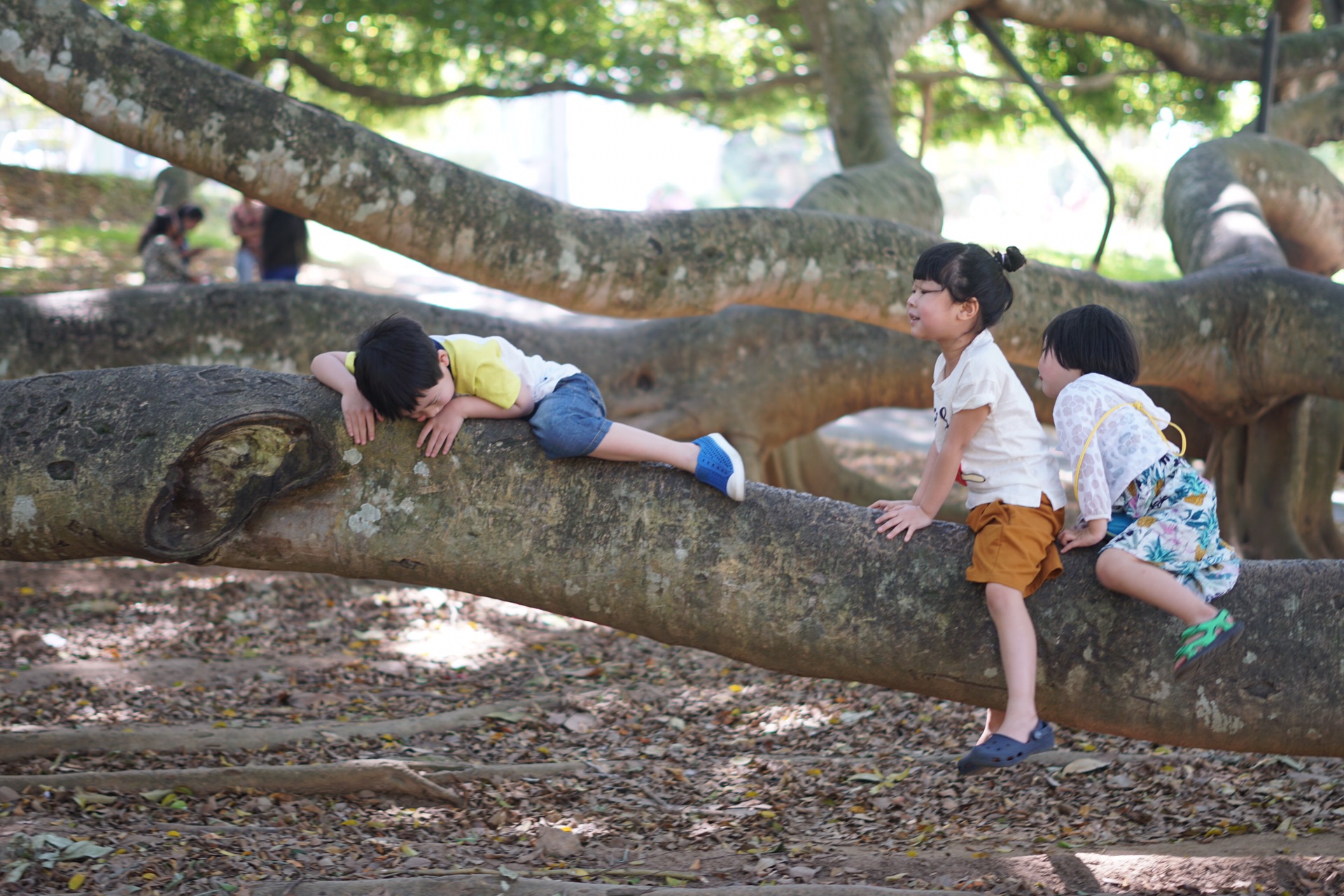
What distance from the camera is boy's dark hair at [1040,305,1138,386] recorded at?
110 inches

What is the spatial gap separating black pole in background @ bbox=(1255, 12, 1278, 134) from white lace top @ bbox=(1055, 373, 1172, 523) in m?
6.49

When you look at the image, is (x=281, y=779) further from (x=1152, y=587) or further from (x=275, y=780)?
(x=1152, y=587)

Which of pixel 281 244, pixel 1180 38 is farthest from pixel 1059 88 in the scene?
pixel 281 244

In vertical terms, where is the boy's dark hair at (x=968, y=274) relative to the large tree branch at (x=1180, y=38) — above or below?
below

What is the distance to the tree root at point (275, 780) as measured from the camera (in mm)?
3340

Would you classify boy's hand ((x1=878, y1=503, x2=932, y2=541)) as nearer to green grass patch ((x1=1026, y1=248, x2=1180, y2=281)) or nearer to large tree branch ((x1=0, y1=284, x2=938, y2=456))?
large tree branch ((x1=0, y1=284, x2=938, y2=456))

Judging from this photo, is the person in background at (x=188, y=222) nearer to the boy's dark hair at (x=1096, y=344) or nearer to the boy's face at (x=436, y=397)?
the boy's face at (x=436, y=397)

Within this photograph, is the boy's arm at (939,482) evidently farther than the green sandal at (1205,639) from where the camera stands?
Yes

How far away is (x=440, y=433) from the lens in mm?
2625

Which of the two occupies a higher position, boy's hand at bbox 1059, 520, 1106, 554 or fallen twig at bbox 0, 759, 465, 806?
boy's hand at bbox 1059, 520, 1106, 554

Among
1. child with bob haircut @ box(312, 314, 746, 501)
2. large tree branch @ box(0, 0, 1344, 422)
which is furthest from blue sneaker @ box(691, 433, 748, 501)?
large tree branch @ box(0, 0, 1344, 422)

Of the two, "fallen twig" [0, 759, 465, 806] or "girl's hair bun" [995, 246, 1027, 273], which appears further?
"fallen twig" [0, 759, 465, 806]

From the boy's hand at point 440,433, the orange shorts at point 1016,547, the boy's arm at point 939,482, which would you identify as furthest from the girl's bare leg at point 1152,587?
the boy's hand at point 440,433

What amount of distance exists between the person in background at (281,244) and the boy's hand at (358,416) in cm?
605
